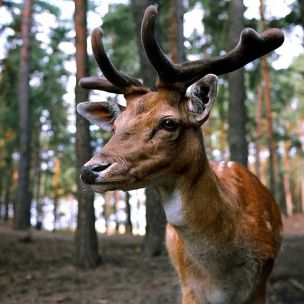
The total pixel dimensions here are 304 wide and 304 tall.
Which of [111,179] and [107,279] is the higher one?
[111,179]

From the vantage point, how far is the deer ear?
12.2ft

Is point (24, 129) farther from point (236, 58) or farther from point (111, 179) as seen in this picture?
point (111, 179)

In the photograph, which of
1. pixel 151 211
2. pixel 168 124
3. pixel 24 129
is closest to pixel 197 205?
pixel 168 124

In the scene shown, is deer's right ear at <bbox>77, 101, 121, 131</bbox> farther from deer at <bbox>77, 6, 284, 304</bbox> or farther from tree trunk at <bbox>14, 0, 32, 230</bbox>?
tree trunk at <bbox>14, 0, 32, 230</bbox>

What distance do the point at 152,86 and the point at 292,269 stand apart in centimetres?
464

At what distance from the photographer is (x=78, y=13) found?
32.1 ft

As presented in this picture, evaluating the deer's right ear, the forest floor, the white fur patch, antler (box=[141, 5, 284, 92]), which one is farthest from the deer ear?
the forest floor

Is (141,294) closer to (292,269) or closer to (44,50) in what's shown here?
(292,269)

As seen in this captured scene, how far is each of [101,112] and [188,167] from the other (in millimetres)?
1093

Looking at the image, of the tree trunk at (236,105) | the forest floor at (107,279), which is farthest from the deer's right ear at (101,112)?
the tree trunk at (236,105)

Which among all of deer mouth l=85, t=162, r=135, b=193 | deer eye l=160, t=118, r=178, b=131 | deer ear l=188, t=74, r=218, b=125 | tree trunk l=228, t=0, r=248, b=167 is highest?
tree trunk l=228, t=0, r=248, b=167

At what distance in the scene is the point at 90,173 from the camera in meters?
3.16

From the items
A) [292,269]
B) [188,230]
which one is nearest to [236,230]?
[188,230]

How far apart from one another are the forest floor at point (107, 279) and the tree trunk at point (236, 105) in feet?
7.51
